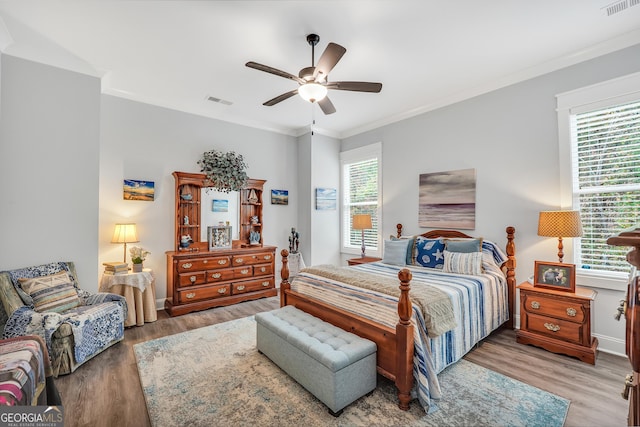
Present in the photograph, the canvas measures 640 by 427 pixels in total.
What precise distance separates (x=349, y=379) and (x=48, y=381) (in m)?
2.10

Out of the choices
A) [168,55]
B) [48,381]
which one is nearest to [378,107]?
[168,55]

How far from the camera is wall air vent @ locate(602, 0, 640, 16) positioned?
2307mm

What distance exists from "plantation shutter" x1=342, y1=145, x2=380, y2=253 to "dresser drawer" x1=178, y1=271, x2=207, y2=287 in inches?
108

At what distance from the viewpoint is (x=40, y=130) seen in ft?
9.95

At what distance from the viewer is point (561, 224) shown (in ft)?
9.21

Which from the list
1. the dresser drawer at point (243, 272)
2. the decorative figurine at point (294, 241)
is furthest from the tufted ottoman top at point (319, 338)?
the decorative figurine at point (294, 241)

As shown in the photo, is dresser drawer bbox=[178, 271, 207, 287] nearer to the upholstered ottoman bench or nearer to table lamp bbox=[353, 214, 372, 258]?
the upholstered ottoman bench

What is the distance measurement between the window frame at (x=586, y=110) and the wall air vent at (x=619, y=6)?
2.28ft

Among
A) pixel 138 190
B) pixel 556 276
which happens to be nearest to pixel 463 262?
pixel 556 276

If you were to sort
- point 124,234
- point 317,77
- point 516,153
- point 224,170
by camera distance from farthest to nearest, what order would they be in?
point 224,170 < point 124,234 < point 516,153 < point 317,77

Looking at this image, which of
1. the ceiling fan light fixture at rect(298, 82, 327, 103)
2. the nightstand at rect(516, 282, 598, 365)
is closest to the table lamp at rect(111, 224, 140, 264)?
the ceiling fan light fixture at rect(298, 82, 327, 103)

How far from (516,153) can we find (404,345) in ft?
9.44

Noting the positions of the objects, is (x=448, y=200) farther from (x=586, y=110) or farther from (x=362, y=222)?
(x=586, y=110)

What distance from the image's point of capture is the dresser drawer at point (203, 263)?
159 inches
